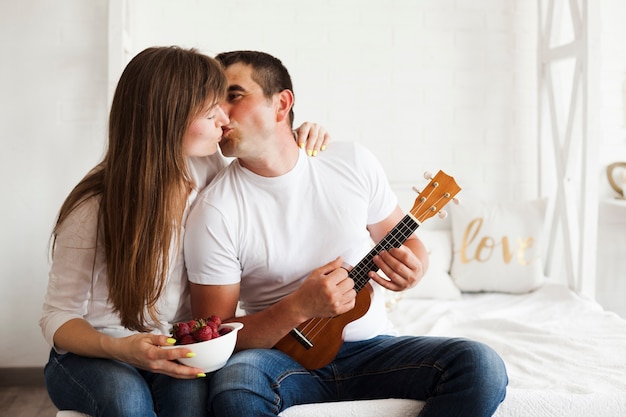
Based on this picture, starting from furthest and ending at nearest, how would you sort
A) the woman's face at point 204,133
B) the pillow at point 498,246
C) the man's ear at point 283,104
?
the pillow at point 498,246, the man's ear at point 283,104, the woman's face at point 204,133

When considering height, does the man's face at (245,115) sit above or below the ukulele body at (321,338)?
above

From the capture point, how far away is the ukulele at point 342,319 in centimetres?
179

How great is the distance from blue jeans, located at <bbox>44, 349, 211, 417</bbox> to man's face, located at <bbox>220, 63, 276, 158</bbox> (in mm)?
624

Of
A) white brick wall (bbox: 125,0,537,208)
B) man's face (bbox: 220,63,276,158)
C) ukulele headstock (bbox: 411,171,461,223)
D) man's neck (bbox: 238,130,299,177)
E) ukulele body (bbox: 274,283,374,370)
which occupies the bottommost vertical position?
ukulele body (bbox: 274,283,374,370)

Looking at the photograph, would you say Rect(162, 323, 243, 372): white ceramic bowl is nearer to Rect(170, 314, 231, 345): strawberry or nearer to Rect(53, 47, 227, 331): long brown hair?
Rect(170, 314, 231, 345): strawberry

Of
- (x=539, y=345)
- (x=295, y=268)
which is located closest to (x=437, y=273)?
(x=539, y=345)

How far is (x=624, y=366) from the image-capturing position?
6.95 feet

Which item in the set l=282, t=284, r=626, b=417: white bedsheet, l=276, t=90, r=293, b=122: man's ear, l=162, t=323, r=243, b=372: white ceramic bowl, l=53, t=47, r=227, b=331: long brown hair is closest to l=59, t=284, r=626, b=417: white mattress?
l=282, t=284, r=626, b=417: white bedsheet

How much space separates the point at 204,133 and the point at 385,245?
1.81ft

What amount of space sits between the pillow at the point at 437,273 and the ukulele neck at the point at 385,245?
45.5 inches

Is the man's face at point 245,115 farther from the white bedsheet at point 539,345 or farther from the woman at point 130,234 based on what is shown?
the white bedsheet at point 539,345

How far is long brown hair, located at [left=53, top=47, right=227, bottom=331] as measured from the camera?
66.3 inches

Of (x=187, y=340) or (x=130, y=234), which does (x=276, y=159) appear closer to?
(x=130, y=234)

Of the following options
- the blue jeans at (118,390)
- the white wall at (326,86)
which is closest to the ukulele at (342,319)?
the blue jeans at (118,390)
